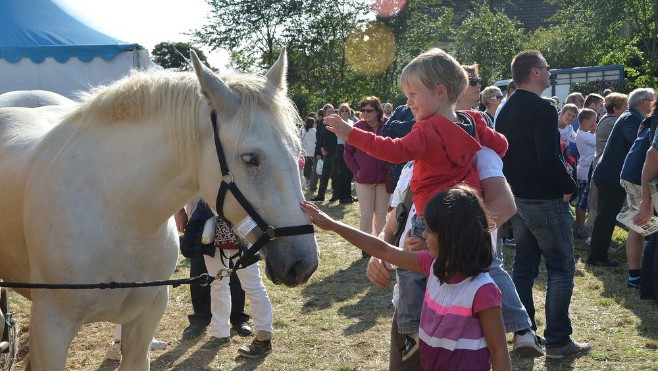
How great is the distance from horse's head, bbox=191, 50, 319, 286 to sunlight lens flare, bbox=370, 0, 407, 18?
95.2ft

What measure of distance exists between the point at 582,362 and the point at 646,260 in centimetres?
200

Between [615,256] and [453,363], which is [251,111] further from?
[615,256]

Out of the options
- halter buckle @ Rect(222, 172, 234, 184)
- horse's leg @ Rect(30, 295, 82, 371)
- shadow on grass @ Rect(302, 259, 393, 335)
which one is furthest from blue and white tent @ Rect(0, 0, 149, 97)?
halter buckle @ Rect(222, 172, 234, 184)

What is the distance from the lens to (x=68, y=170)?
9.90 feet

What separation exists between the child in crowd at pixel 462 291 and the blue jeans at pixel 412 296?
0.40 m

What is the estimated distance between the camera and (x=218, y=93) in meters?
2.79

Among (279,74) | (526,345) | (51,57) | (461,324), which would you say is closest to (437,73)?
(279,74)

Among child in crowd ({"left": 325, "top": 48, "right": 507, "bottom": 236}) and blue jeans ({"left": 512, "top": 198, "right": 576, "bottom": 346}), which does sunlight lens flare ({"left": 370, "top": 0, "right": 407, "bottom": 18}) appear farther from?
child in crowd ({"left": 325, "top": 48, "right": 507, "bottom": 236})

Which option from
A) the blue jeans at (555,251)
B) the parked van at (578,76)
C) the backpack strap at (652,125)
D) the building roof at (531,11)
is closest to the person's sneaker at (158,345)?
the blue jeans at (555,251)

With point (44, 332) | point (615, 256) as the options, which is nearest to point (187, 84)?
point (44, 332)

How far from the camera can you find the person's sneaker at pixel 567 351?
505 centimetres

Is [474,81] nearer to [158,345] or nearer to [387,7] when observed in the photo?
[158,345]

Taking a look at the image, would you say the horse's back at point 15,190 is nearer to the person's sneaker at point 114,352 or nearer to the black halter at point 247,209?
the black halter at point 247,209

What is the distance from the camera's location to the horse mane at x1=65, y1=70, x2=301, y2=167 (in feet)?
9.21
